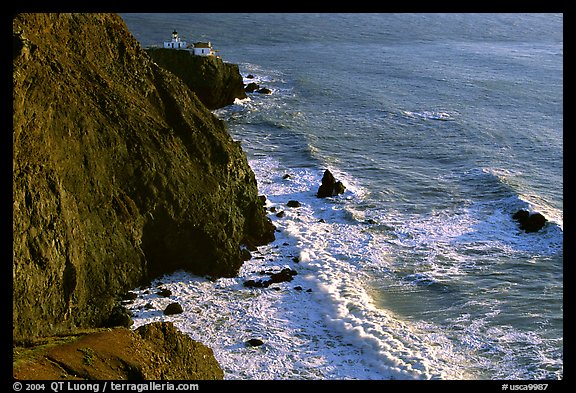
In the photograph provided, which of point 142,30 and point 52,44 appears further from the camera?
point 142,30

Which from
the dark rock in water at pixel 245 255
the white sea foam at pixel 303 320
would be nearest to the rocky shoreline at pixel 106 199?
the dark rock in water at pixel 245 255

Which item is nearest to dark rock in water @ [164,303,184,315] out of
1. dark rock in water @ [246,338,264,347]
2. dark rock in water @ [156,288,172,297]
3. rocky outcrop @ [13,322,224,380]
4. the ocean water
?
the ocean water

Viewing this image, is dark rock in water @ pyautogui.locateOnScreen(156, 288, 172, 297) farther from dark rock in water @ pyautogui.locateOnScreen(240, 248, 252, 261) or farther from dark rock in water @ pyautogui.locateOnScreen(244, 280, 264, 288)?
dark rock in water @ pyautogui.locateOnScreen(240, 248, 252, 261)

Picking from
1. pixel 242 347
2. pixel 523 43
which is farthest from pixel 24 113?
pixel 523 43

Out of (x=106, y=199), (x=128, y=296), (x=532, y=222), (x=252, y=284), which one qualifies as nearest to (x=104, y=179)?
(x=106, y=199)

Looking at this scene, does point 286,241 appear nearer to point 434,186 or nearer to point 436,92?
point 434,186

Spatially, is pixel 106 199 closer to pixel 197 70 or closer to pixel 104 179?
pixel 104 179

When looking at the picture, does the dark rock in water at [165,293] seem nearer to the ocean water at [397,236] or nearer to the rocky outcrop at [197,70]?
the ocean water at [397,236]
